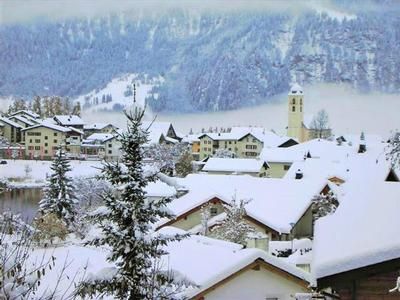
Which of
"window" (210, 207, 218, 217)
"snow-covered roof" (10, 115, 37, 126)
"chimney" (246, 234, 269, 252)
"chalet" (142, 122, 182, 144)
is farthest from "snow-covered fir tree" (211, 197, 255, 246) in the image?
"chalet" (142, 122, 182, 144)

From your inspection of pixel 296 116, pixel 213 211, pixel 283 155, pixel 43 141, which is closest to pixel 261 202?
pixel 213 211

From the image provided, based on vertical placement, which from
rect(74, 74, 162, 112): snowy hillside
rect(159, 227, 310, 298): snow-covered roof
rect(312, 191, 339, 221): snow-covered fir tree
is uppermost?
rect(74, 74, 162, 112): snowy hillside

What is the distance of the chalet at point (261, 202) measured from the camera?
27.1 ft

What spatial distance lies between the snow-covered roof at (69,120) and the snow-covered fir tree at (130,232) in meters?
24.1

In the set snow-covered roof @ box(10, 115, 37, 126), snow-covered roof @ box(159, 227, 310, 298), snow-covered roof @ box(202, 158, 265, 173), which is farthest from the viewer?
snow-covered roof @ box(10, 115, 37, 126)

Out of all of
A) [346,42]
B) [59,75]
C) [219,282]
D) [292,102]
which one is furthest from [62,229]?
[346,42]

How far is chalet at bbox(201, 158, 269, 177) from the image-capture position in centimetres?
2003

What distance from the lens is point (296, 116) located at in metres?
33.9

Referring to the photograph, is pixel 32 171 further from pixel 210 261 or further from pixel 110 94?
pixel 110 94

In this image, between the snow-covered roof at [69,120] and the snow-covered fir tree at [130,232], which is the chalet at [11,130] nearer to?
the snow-covered roof at [69,120]

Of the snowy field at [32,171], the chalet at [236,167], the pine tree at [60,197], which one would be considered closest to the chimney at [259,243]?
Result: the pine tree at [60,197]

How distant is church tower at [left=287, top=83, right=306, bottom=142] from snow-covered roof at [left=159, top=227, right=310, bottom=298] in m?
29.2

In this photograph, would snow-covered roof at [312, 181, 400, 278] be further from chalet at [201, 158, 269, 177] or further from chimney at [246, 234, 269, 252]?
chalet at [201, 158, 269, 177]

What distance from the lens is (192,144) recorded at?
2953 centimetres
